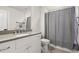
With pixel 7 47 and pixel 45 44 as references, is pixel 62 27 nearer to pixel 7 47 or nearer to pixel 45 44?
pixel 45 44

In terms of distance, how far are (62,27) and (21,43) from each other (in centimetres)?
53

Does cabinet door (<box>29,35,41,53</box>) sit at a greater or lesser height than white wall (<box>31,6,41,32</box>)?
lesser

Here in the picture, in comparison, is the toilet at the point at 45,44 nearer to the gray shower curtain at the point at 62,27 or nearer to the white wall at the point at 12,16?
the gray shower curtain at the point at 62,27

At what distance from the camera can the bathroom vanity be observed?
0.81 meters

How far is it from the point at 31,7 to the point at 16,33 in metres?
0.36

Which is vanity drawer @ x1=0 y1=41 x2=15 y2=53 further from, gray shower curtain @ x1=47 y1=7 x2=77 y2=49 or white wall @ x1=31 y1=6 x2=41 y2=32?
gray shower curtain @ x1=47 y1=7 x2=77 y2=49

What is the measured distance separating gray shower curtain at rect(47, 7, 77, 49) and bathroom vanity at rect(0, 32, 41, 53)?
0.19m

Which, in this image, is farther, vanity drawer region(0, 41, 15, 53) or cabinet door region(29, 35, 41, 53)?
cabinet door region(29, 35, 41, 53)

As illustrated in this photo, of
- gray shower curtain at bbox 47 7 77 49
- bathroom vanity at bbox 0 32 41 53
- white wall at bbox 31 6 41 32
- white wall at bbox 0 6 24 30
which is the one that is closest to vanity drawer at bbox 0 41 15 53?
bathroom vanity at bbox 0 32 41 53

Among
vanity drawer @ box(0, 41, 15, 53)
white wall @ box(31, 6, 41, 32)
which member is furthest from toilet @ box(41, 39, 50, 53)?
vanity drawer @ box(0, 41, 15, 53)

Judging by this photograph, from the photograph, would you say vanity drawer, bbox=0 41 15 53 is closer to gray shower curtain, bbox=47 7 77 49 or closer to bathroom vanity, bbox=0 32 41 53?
bathroom vanity, bbox=0 32 41 53

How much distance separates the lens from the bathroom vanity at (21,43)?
81 cm
